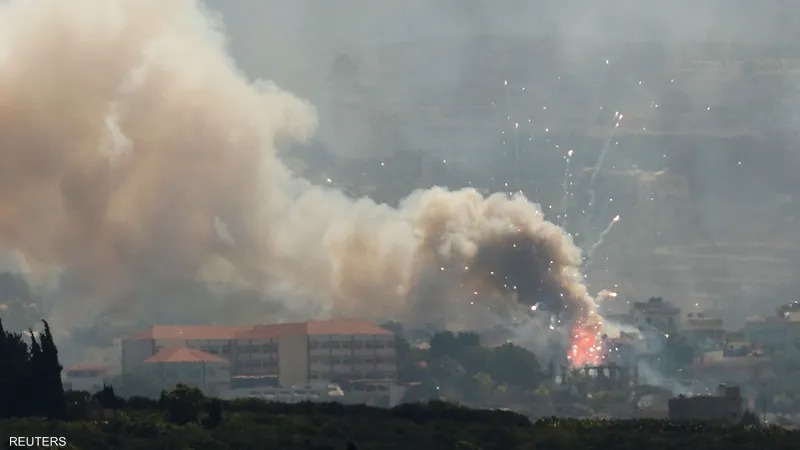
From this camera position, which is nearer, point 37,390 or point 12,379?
point 37,390

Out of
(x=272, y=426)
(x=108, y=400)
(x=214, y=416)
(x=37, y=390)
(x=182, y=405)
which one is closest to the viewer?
(x=214, y=416)

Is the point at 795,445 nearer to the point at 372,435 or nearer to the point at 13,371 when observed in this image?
the point at 372,435

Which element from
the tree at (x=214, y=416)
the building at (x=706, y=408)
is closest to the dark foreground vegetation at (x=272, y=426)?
the tree at (x=214, y=416)

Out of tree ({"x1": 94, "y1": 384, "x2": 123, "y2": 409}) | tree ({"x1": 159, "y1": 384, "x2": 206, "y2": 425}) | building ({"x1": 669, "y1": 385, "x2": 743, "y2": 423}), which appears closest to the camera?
tree ({"x1": 159, "y1": 384, "x2": 206, "y2": 425})

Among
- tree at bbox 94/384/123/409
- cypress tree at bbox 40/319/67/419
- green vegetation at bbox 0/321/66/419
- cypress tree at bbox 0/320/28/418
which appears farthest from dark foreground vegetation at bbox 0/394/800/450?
cypress tree at bbox 0/320/28/418

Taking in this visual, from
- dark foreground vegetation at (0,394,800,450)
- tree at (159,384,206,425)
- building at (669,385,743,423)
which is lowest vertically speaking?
dark foreground vegetation at (0,394,800,450)

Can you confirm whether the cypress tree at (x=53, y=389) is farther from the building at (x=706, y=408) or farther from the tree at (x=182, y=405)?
the building at (x=706, y=408)

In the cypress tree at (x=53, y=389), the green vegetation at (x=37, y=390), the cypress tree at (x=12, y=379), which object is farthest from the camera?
Result: the cypress tree at (x=12, y=379)

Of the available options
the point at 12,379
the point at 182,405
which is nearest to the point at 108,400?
the point at 182,405

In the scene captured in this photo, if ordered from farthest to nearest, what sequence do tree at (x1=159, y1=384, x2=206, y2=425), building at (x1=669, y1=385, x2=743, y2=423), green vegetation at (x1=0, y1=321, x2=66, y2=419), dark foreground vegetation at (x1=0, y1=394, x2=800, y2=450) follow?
building at (x1=669, y1=385, x2=743, y2=423) < tree at (x1=159, y1=384, x2=206, y2=425) < green vegetation at (x1=0, y1=321, x2=66, y2=419) < dark foreground vegetation at (x1=0, y1=394, x2=800, y2=450)

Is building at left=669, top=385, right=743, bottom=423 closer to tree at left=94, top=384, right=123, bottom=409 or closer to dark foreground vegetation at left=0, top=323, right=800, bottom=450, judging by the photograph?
dark foreground vegetation at left=0, top=323, right=800, bottom=450

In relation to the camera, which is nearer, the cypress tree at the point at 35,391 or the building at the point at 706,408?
the cypress tree at the point at 35,391

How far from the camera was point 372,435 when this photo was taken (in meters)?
102

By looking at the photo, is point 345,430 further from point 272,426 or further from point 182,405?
point 182,405
